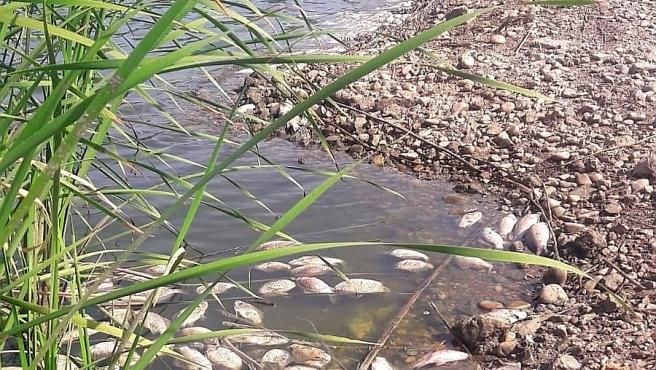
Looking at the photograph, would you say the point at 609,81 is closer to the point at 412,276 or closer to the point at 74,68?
the point at 412,276

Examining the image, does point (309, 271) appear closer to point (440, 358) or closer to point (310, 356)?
point (310, 356)

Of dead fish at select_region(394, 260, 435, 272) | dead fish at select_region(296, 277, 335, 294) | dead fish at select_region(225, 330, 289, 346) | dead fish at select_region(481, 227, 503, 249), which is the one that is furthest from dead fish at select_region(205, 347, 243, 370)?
dead fish at select_region(481, 227, 503, 249)

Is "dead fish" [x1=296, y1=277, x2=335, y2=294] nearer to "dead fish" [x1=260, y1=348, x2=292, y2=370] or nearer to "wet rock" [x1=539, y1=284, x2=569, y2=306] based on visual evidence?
"dead fish" [x1=260, y1=348, x2=292, y2=370]

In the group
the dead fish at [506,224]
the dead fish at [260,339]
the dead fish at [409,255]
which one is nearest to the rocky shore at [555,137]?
the dead fish at [506,224]

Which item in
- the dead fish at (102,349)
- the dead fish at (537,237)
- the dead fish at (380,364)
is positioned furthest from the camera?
the dead fish at (537,237)

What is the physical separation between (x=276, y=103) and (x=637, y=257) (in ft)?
10.7

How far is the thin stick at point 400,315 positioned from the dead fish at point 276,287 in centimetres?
50

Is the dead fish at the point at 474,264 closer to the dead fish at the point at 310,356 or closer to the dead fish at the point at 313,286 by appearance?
the dead fish at the point at 313,286

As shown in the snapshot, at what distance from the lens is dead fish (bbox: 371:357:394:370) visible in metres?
2.70

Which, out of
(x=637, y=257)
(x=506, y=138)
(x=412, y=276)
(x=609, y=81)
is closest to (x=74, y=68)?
(x=412, y=276)

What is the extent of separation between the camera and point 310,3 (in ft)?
31.5

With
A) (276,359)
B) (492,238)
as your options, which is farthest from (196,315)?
(492,238)

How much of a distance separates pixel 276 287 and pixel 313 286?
0.53 ft

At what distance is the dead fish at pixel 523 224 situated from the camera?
146 inches
